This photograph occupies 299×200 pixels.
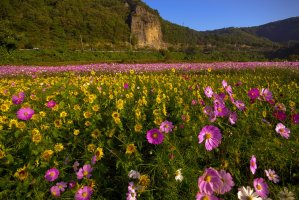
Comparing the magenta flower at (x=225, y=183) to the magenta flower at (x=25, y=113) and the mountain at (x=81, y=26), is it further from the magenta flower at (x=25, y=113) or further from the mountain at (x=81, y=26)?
the mountain at (x=81, y=26)

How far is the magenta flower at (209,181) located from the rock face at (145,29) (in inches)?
3457

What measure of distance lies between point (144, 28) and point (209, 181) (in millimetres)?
96662

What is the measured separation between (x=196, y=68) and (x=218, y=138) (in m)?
10.8

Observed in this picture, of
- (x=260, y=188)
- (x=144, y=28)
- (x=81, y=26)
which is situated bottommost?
(x=144, y=28)

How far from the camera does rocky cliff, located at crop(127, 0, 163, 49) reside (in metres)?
90.8

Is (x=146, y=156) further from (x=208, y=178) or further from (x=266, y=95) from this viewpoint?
(x=208, y=178)

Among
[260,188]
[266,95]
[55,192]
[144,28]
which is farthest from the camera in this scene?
[144,28]

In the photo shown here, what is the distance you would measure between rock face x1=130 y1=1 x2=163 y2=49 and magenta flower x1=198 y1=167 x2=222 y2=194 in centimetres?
8781

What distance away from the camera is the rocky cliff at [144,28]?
298 ft

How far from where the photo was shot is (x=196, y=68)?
12000mm

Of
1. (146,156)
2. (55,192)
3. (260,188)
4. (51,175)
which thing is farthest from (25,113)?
(260,188)

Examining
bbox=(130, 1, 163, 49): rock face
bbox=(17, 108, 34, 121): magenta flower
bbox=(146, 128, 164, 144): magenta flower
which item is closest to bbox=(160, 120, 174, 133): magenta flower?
bbox=(146, 128, 164, 144): magenta flower

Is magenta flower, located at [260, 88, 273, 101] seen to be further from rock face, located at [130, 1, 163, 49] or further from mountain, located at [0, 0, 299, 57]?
rock face, located at [130, 1, 163, 49]

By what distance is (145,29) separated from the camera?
3733 inches
